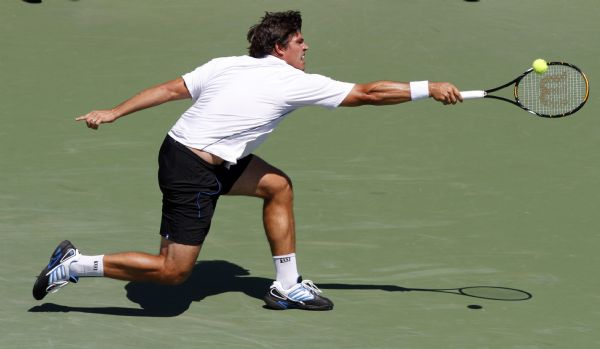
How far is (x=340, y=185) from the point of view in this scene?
34.8ft

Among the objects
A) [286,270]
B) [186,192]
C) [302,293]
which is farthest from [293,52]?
[302,293]

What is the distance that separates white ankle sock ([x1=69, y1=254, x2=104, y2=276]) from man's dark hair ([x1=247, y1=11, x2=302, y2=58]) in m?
1.50

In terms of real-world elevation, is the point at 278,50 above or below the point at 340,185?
above

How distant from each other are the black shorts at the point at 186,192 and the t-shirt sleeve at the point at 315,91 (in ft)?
1.94

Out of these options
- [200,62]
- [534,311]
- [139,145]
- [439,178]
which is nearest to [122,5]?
[200,62]

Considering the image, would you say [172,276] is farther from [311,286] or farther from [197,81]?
[197,81]

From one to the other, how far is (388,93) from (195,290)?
1662mm

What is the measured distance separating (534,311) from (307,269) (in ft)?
5.14

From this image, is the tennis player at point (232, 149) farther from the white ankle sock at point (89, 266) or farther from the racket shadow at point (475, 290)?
the racket shadow at point (475, 290)

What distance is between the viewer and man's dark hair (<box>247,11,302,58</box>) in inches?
315

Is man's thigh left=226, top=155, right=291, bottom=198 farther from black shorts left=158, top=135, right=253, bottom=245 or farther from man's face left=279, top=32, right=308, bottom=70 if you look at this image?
man's face left=279, top=32, right=308, bottom=70

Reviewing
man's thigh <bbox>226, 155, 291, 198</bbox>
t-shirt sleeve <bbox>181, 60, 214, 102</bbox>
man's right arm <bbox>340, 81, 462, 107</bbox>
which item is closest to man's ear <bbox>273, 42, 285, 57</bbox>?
t-shirt sleeve <bbox>181, 60, 214, 102</bbox>

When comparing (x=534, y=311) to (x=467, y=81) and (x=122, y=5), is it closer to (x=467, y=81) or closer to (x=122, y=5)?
(x=467, y=81)

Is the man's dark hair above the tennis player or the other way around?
above
